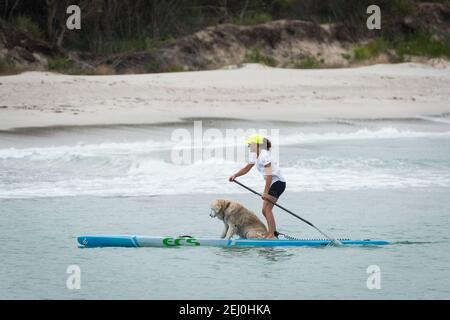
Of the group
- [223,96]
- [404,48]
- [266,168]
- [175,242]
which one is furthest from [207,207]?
[404,48]

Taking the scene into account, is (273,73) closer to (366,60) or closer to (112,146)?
(366,60)

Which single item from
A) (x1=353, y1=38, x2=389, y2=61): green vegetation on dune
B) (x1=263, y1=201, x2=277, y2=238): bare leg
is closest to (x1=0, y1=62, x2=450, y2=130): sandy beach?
(x1=353, y1=38, x2=389, y2=61): green vegetation on dune

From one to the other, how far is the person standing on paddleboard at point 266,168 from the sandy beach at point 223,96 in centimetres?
973

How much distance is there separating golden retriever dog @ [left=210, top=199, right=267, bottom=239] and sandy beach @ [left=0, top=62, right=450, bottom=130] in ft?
31.1

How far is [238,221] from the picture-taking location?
1112 cm

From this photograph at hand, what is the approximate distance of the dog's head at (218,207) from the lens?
→ 35.7ft

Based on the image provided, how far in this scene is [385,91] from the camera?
2486cm

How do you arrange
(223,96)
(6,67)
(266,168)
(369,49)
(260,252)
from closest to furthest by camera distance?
(266,168), (260,252), (223,96), (6,67), (369,49)

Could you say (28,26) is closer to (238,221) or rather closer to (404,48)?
(404,48)

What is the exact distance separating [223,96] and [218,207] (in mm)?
11924

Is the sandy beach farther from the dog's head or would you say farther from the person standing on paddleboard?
the person standing on paddleboard

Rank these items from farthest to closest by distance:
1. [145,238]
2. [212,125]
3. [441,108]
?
[441,108]
[212,125]
[145,238]
